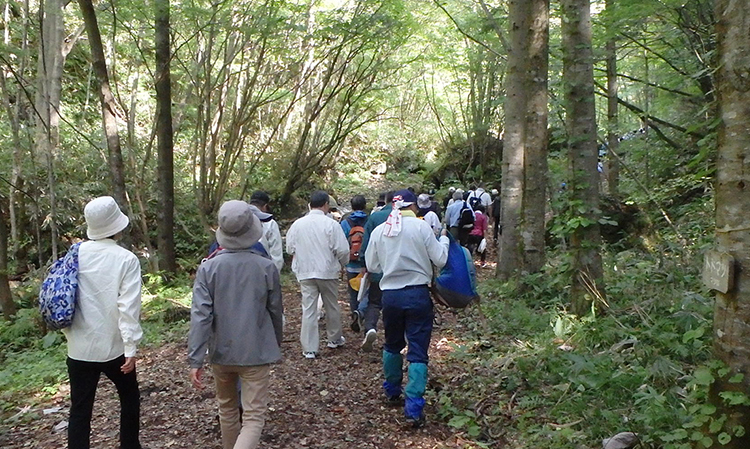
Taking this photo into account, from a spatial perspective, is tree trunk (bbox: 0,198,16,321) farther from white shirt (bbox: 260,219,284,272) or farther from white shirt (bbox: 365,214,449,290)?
white shirt (bbox: 365,214,449,290)

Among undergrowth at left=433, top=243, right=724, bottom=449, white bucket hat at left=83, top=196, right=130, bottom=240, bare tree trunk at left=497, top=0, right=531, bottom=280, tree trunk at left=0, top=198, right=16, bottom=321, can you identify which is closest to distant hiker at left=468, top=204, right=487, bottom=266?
bare tree trunk at left=497, top=0, right=531, bottom=280

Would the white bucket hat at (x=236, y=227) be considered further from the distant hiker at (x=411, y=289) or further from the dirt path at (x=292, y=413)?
the dirt path at (x=292, y=413)

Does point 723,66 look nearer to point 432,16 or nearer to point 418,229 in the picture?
point 418,229

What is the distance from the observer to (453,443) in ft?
15.7

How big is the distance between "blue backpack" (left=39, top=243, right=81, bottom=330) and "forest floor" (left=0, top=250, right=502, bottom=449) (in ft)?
5.32

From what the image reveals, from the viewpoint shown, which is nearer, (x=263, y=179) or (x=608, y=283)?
(x=608, y=283)

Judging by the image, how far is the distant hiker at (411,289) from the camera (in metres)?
5.02

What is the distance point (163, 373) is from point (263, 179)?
12000 mm

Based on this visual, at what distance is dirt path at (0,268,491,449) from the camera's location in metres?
4.94

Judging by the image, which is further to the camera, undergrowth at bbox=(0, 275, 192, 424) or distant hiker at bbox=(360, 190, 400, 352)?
distant hiker at bbox=(360, 190, 400, 352)

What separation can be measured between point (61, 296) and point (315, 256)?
11.8ft

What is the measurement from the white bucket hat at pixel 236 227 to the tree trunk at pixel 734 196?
2.86 metres

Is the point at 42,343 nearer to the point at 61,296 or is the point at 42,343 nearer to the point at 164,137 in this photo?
the point at 164,137

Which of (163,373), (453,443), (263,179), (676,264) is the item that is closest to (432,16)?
(263,179)
